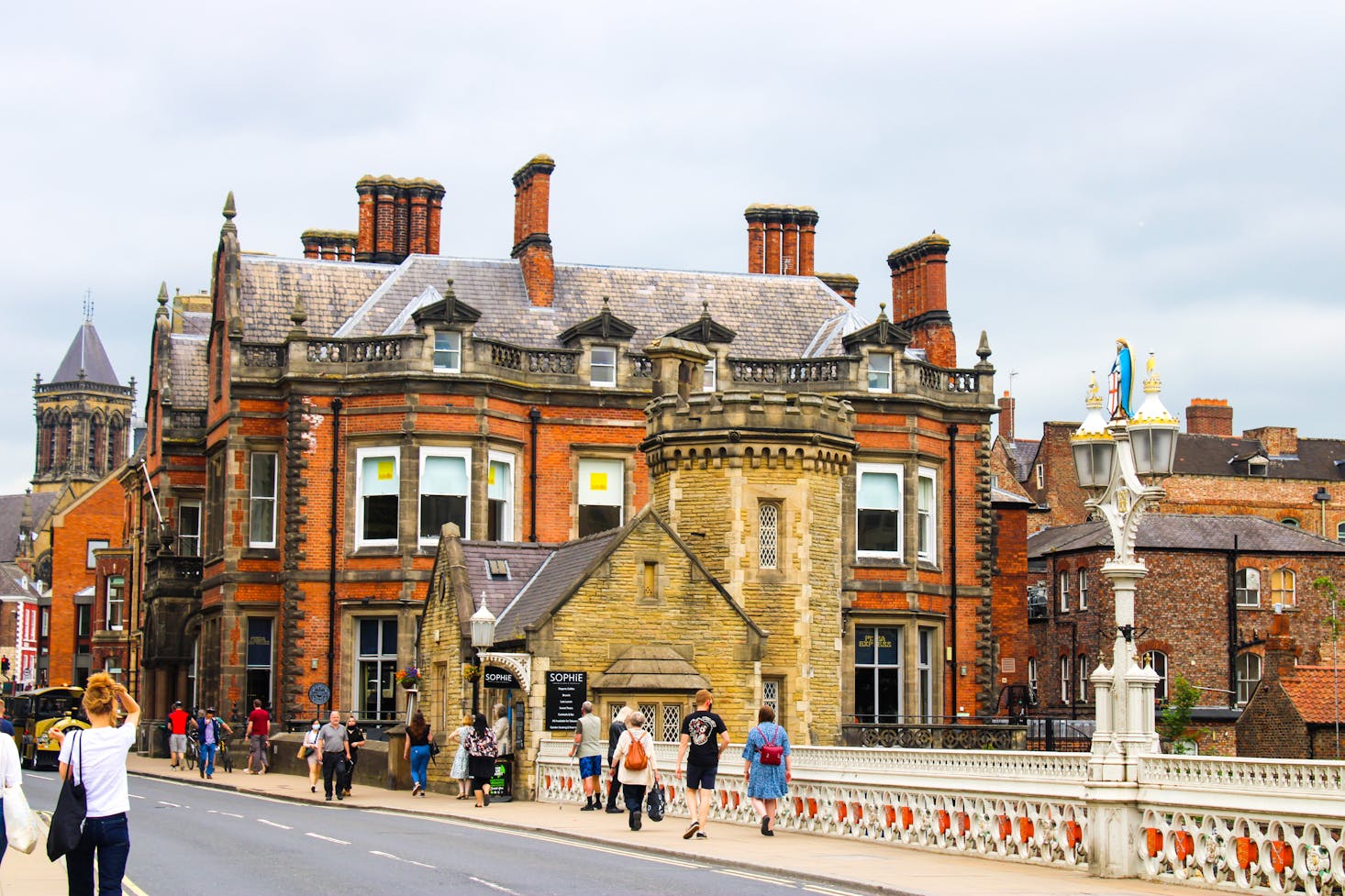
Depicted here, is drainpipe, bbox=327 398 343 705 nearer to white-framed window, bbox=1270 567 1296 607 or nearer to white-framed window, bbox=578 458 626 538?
white-framed window, bbox=578 458 626 538

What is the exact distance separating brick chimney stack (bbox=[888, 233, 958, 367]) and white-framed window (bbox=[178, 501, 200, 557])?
2041cm

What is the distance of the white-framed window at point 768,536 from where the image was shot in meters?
35.6

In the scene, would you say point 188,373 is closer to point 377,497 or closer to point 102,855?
point 377,497

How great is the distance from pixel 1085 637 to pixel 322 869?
157 ft

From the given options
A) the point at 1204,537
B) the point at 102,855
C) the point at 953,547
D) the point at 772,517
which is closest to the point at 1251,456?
the point at 1204,537

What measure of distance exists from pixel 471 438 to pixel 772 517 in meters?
10.5

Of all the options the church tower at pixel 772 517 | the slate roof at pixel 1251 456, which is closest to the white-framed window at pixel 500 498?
the church tower at pixel 772 517

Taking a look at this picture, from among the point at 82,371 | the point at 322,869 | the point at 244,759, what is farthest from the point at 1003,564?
the point at 82,371

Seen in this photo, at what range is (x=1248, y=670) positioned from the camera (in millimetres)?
62688

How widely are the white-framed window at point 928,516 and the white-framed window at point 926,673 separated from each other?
188 cm

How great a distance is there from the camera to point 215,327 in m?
48.3

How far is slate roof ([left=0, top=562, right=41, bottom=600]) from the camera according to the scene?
129 metres

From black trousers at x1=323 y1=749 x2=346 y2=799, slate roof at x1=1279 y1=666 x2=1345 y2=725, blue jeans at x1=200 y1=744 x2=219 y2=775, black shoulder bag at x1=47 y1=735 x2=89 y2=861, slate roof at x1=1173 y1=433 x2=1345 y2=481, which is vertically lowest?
blue jeans at x1=200 y1=744 x2=219 y2=775

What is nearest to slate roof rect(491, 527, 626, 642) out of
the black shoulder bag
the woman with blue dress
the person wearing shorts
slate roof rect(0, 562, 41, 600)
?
the person wearing shorts
